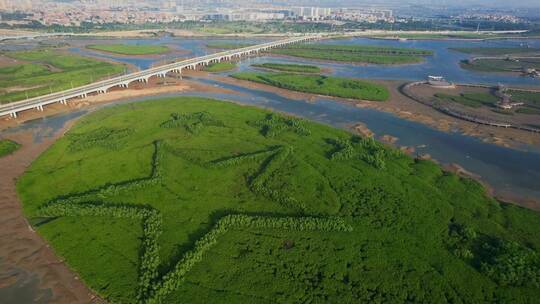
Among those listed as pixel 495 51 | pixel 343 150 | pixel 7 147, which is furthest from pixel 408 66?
pixel 7 147

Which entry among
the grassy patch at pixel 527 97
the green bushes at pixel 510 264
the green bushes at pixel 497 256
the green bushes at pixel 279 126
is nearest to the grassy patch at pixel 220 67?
the green bushes at pixel 279 126

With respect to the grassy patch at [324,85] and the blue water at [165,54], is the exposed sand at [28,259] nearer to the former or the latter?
the grassy patch at [324,85]

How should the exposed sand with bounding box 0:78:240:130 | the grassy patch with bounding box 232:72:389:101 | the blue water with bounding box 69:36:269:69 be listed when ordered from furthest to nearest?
the blue water with bounding box 69:36:269:69 < the grassy patch with bounding box 232:72:389:101 < the exposed sand with bounding box 0:78:240:130

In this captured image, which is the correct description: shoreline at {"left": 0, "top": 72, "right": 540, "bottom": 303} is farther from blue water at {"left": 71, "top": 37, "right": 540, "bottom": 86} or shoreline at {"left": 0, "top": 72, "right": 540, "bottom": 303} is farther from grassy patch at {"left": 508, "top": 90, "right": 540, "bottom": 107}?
blue water at {"left": 71, "top": 37, "right": 540, "bottom": 86}

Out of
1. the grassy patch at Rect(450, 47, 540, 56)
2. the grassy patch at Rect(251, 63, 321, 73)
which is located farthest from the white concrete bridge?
the grassy patch at Rect(450, 47, 540, 56)

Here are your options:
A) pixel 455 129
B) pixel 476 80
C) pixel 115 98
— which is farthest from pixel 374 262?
pixel 476 80

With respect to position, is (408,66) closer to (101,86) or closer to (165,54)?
(165,54)

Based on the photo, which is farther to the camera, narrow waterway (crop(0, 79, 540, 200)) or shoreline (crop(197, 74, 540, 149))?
shoreline (crop(197, 74, 540, 149))
